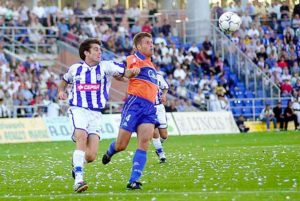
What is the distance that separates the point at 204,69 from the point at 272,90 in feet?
10.9

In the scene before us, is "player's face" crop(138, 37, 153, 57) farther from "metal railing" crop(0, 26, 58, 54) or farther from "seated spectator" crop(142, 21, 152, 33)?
"seated spectator" crop(142, 21, 152, 33)

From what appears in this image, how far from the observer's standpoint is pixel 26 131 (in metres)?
37.1

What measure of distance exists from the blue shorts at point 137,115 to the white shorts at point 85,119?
432 mm

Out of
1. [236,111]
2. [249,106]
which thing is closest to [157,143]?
[236,111]

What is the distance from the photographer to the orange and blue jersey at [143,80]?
51.9 ft

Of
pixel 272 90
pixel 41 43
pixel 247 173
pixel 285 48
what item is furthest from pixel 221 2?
pixel 247 173

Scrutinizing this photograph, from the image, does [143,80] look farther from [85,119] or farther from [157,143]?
[157,143]

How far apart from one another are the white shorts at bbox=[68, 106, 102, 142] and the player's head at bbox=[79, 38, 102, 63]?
2.70 feet

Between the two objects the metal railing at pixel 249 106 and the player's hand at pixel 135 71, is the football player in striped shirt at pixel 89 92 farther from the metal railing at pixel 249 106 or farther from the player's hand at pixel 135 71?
the metal railing at pixel 249 106

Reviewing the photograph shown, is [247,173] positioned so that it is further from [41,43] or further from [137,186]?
[41,43]

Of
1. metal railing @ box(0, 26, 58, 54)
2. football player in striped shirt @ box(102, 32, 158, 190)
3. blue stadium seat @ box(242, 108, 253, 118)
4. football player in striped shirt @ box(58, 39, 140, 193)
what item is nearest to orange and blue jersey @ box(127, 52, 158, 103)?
football player in striped shirt @ box(102, 32, 158, 190)

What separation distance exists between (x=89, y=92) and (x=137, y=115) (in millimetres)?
857

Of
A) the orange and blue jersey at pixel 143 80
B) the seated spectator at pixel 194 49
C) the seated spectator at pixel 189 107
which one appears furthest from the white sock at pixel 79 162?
the seated spectator at pixel 194 49

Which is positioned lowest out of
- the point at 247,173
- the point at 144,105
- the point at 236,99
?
the point at 236,99
